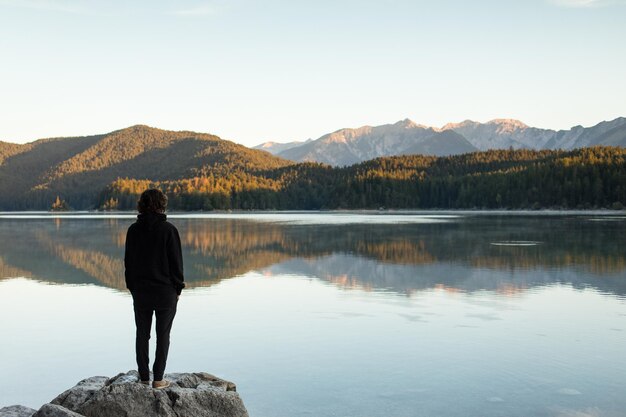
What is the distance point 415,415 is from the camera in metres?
8.37

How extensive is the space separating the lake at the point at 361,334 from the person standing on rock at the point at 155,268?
6.24ft

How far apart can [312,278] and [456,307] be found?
312 inches

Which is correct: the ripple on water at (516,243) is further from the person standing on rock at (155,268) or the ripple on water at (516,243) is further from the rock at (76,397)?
the rock at (76,397)

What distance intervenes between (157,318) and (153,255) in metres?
0.78

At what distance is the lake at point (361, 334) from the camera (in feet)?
30.3

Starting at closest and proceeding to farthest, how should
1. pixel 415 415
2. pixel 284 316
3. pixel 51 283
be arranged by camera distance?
pixel 415 415, pixel 284 316, pixel 51 283

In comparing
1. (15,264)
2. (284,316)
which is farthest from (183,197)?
(284,316)

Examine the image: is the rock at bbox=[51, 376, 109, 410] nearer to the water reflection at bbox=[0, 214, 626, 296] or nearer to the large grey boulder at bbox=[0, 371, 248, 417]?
the large grey boulder at bbox=[0, 371, 248, 417]

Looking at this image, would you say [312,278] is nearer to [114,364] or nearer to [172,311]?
[114,364]

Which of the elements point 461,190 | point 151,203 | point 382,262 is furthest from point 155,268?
point 461,190

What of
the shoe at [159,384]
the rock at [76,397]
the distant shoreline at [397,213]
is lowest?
the distant shoreline at [397,213]

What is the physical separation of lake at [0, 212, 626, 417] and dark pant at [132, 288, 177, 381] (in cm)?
171

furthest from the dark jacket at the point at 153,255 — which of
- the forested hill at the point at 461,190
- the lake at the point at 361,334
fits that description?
the forested hill at the point at 461,190

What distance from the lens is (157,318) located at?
7.68 m
